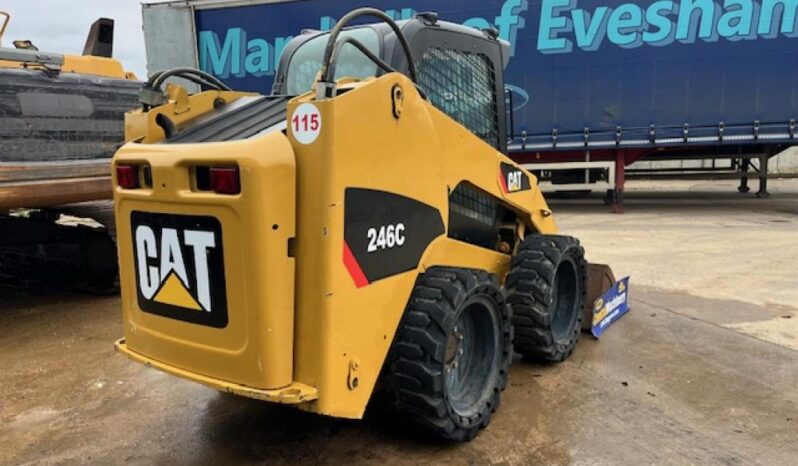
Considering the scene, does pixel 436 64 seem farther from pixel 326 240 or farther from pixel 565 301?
pixel 565 301

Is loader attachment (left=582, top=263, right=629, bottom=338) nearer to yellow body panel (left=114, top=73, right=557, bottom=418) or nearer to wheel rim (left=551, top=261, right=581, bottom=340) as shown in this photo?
wheel rim (left=551, top=261, right=581, bottom=340)

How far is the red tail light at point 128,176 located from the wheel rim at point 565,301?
110 inches

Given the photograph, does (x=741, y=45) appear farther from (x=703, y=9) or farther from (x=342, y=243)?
(x=342, y=243)

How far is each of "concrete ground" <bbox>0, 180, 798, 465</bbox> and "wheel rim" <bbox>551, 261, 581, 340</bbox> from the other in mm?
226

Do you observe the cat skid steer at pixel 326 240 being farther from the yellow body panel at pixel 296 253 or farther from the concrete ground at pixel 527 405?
the concrete ground at pixel 527 405

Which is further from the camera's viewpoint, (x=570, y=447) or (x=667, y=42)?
(x=667, y=42)

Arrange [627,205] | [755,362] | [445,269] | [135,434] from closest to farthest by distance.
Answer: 1. [445,269]
2. [135,434]
3. [755,362]
4. [627,205]

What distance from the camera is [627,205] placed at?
1409 centimetres

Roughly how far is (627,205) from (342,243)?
1304cm

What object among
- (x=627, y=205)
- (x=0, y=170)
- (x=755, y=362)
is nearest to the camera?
(x=755, y=362)

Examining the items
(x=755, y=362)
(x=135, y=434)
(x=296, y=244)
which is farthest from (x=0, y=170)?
(x=755, y=362)

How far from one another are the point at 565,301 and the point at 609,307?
646 mm

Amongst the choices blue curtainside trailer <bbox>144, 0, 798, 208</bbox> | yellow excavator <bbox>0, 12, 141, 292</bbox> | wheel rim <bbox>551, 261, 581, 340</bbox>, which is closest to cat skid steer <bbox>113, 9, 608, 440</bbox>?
wheel rim <bbox>551, 261, 581, 340</bbox>

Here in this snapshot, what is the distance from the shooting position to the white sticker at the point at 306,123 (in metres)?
2.17
